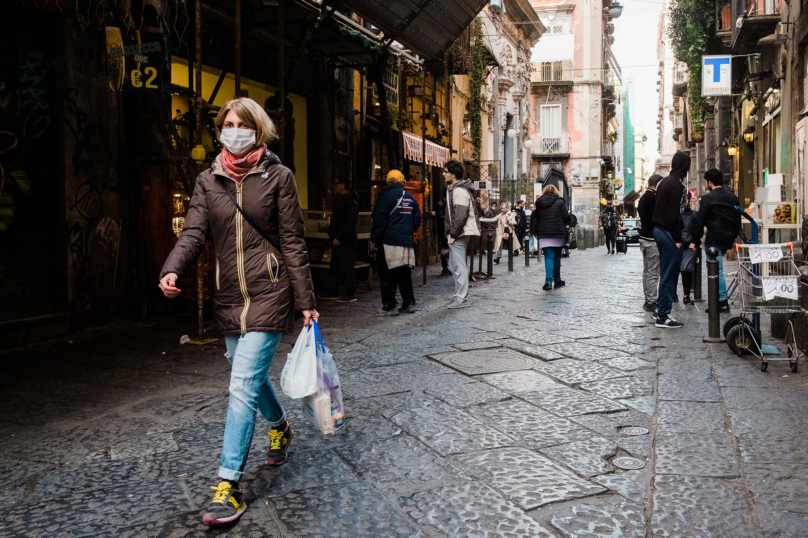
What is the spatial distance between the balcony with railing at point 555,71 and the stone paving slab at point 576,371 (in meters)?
41.8

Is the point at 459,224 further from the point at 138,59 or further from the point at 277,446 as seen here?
the point at 277,446

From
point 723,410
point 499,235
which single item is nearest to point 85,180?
point 723,410

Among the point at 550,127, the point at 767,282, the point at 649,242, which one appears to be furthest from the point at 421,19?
the point at 550,127

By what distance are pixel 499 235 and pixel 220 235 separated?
51.3 feet

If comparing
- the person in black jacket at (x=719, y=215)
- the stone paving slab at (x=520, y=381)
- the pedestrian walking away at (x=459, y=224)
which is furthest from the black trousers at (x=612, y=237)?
the stone paving slab at (x=520, y=381)

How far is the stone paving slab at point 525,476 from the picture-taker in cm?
324

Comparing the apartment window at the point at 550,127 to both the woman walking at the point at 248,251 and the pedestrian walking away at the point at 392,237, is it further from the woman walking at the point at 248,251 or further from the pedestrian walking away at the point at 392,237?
the woman walking at the point at 248,251

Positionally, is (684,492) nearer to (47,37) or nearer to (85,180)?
(85,180)

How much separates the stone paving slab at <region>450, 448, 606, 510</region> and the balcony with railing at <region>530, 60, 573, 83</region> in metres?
44.1

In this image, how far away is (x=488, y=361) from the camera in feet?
20.2

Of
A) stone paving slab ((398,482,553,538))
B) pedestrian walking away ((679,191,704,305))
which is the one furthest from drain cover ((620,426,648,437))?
pedestrian walking away ((679,191,704,305))

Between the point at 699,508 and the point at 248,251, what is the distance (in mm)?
2252

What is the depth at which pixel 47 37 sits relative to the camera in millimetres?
7270

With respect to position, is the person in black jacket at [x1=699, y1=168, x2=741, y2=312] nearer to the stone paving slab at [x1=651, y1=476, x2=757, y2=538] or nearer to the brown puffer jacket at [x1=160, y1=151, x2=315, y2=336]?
the stone paving slab at [x1=651, y1=476, x2=757, y2=538]
